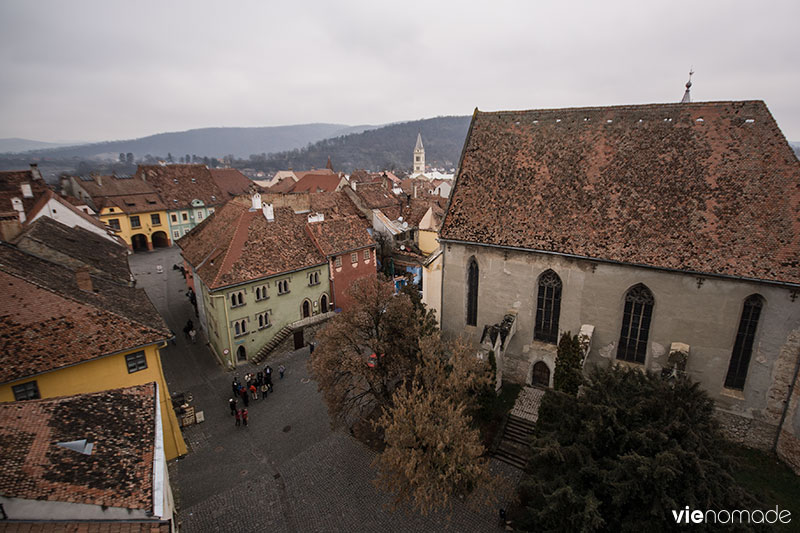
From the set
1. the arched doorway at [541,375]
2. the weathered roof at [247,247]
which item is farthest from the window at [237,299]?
the arched doorway at [541,375]

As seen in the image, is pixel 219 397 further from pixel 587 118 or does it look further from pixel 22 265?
pixel 587 118

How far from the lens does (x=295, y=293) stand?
35.0m

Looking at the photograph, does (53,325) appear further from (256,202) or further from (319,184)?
(319,184)

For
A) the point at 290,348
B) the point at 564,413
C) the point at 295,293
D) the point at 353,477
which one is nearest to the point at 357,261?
the point at 295,293

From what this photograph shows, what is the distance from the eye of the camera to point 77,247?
31750 mm

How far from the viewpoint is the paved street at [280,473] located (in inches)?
725

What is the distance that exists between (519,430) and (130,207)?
228ft

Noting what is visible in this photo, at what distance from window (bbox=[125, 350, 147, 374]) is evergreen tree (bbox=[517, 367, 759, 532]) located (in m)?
19.1

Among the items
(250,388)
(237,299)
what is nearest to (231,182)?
(237,299)

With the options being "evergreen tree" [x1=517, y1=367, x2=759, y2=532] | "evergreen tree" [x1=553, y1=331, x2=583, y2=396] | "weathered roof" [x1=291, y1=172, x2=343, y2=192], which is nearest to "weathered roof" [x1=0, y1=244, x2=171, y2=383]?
"evergreen tree" [x1=517, y1=367, x2=759, y2=532]

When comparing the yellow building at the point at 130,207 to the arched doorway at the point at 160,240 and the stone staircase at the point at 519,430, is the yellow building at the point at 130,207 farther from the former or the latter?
the stone staircase at the point at 519,430

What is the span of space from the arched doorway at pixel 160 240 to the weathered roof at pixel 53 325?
5149cm

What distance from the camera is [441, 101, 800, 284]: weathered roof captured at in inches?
756

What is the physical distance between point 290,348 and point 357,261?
35.5 ft
